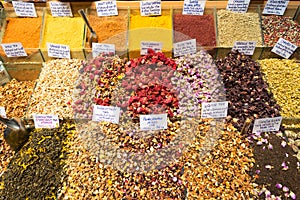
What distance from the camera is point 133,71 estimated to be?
212 centimetres

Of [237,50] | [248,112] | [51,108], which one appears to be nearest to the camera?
[248,112]

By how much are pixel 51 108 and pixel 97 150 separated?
0.54m

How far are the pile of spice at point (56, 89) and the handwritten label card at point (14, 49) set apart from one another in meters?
0.22

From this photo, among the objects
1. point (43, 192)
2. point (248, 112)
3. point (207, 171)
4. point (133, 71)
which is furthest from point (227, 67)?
point (43, 192)

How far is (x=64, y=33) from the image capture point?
8.37 feet

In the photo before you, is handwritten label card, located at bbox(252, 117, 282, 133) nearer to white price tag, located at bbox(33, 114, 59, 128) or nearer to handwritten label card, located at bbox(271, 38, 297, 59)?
handwritten label card, located at bbox(271, 38, 297, 59)

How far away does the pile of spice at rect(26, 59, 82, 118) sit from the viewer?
2.15 m

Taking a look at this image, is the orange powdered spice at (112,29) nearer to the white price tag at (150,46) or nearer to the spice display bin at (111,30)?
the spice display bin at (111,30)

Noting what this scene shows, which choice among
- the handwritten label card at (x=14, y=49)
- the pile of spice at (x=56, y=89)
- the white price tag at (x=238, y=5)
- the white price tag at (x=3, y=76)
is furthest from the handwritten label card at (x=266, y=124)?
the white price tag at (x=3, y=76)

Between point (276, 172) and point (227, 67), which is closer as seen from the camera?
point (276, 172)

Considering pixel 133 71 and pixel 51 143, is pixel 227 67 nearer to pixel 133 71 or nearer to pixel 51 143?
pixel 133 71

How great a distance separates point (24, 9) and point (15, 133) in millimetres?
1255

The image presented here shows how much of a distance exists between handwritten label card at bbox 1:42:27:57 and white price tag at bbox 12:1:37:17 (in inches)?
15.3

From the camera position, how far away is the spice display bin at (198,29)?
2408 mm
